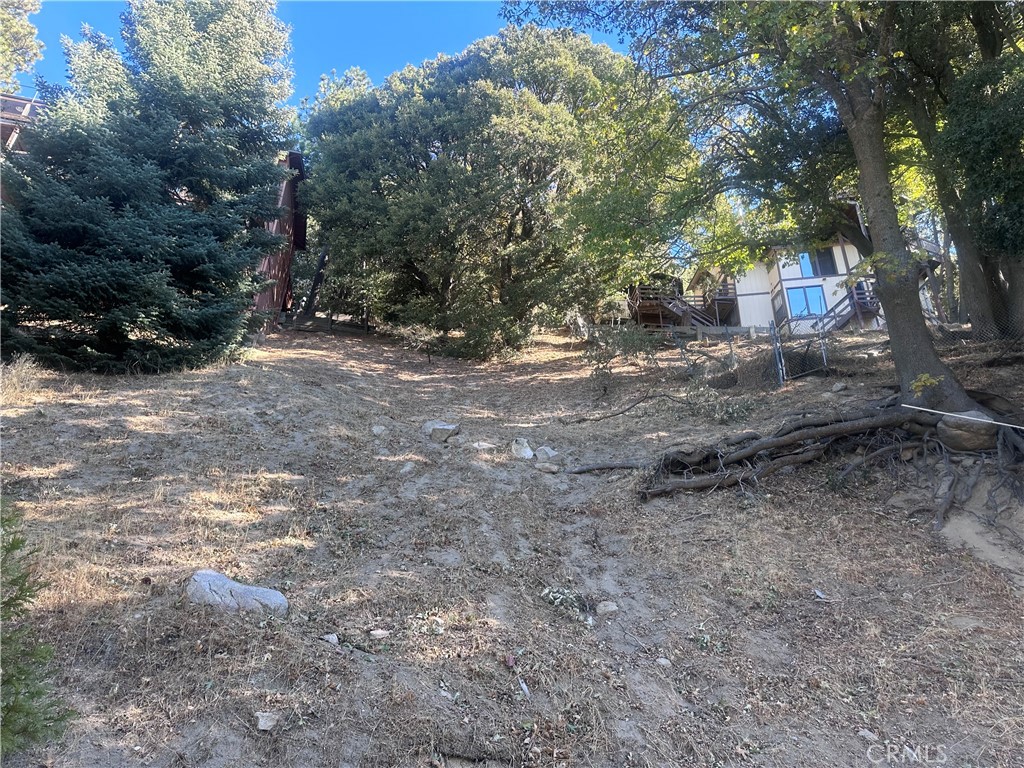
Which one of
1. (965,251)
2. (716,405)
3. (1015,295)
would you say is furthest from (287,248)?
(1015,295)

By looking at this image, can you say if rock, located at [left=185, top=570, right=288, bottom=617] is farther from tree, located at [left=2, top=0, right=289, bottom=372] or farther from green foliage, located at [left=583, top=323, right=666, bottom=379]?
green foliage, located at [left=583, top=323, right=666, bottom=379]

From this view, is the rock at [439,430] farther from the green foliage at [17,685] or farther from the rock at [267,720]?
the green foliage at [17,685]

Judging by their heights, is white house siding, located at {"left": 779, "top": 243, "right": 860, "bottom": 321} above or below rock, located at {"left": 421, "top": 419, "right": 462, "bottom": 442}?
above

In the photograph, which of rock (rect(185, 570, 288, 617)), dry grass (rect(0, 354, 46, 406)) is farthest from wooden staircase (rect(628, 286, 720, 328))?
rock (rect(185, 570, 288, 617))

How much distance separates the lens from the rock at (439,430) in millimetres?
8922

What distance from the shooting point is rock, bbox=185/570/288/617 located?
4051 millimetres

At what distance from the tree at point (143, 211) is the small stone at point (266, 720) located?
785 cm

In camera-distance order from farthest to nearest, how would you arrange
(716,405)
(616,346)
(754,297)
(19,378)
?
(754,297) → (616,346) → (716,405) → (19,378)

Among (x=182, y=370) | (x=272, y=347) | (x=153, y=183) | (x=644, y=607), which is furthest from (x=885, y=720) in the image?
(x=272, y=347)

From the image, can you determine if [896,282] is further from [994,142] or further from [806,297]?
[806,297]

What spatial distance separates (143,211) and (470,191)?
9.80m

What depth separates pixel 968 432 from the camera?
633 centimetres

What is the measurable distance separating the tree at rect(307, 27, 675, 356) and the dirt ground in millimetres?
10232

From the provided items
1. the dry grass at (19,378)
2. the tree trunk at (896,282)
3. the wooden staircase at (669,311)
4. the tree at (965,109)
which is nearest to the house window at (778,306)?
the wooden staircase at (669,311)
